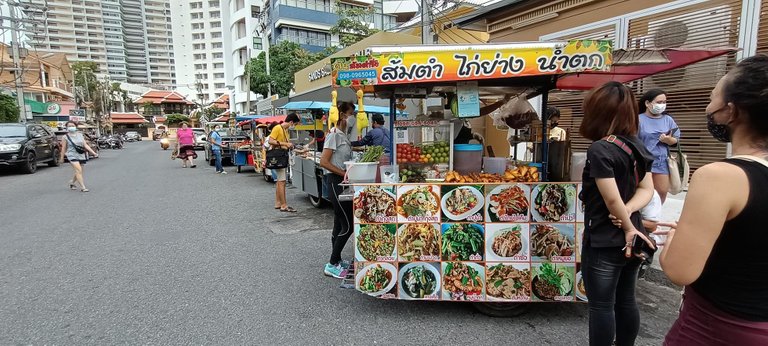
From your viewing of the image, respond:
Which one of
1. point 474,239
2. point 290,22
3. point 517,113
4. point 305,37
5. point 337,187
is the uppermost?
point 290,22

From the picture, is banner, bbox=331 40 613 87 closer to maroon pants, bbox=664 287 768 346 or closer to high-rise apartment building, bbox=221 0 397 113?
maroon pants, bbox=664 287 768 346

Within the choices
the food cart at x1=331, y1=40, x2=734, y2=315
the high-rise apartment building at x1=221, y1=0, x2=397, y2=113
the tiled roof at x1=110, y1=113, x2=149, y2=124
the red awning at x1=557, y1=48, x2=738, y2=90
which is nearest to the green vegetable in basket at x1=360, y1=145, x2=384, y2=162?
the food cart at x1=331, y1=40, x2=734, y2=315

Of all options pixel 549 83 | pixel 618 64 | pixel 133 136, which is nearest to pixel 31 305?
pixel 549 83

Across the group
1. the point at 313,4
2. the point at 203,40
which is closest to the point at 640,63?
the point at 313,4

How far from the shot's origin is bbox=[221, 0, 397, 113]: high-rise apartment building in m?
35.3

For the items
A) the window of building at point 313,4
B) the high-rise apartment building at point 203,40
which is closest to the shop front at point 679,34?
the window of building at point 313,4

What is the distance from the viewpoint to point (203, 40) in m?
87.4

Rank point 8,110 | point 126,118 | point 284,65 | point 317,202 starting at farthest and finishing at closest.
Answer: point 126,118
point 284,65
point 8,110
point 317,202

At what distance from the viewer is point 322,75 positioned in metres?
15.4

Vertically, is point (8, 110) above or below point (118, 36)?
below

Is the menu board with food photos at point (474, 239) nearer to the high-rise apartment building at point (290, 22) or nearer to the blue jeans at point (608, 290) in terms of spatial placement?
the blue jeans at point (608, 290)

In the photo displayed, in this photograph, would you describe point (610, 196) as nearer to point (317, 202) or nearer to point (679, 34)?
point (679, 34)

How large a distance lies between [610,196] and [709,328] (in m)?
0.81

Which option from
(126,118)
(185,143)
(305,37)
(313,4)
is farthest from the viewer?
(126,118)
